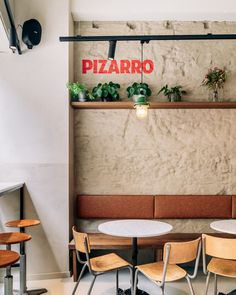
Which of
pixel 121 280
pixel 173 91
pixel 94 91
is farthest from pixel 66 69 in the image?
pixel 121 280

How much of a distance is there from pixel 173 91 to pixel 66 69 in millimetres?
1459

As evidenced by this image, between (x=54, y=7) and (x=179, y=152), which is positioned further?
(x=179, y=152)

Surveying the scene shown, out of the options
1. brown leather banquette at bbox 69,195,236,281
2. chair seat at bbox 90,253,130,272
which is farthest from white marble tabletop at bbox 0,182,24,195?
chair seat at bbox 90,253,130,272

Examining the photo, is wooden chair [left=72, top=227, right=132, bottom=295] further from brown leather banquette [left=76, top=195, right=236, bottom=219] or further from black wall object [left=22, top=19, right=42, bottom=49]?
black wall object [left=22, top=19, right=42, bottom=49]

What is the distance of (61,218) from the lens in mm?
4137

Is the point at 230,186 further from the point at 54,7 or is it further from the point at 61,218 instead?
the point at 54,7

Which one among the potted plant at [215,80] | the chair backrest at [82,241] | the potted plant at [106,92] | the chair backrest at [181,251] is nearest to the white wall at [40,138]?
the potted plant at [106,92]

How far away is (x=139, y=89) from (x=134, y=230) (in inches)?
79.4

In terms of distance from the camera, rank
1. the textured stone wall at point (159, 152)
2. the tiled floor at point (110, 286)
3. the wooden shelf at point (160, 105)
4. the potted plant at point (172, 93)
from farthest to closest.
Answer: the textured stone wall at point (159, 152), the potted plant at point (172, 93), the wooden shelf at point (160, 105), the tiled floor at point (110, 286)

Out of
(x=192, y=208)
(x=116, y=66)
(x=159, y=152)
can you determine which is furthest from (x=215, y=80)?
(x=192, y=208)

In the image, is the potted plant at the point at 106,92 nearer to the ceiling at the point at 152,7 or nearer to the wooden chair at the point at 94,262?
the ceiling at the point at 152,7

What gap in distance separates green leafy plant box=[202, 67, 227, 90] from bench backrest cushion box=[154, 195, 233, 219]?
159 centimetres

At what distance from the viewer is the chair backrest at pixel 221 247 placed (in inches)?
A: 112

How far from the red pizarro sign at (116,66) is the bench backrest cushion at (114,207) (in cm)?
177
